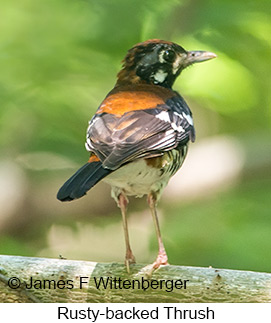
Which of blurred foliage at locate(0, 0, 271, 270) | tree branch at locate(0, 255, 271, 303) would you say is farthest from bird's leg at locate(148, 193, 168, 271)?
blurred foliage at locate(0, 0, 271, 270)

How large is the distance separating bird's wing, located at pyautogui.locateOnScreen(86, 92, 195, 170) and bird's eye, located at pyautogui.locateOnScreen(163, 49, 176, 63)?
74 centimetres

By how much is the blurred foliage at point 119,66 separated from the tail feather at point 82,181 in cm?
218

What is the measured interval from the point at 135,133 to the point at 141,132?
59 millimetres

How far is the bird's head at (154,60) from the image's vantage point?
681cm

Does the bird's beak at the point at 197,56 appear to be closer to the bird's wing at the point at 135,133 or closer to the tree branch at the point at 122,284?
the bird's wing at the point at 135,133

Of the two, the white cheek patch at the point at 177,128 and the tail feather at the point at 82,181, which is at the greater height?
the white cheek patch at the point at 177,128

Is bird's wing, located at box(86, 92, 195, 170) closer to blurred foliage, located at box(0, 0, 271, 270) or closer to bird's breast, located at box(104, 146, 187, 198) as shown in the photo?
bird's breast, located at box(104, 146, 187, 198)

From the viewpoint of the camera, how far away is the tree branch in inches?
208

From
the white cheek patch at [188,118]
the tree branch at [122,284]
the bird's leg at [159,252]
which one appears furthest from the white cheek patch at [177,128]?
the tree branch at [122,284]

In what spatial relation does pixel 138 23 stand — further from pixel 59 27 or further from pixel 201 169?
pixel 201 169

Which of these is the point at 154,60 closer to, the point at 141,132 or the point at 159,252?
the point at 141,132

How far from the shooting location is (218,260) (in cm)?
718

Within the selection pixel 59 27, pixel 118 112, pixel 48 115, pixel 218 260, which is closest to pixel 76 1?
pixel 59 27

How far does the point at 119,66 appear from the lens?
7.45 m
